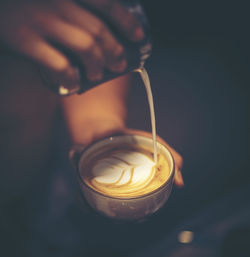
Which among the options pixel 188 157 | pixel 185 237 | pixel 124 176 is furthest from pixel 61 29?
pixel 188 157

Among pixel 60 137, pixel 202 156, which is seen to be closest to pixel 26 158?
pixel 60 137

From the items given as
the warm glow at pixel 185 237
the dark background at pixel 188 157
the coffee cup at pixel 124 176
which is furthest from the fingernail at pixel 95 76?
the warm glow at pixel 185 237

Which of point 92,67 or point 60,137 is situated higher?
point 60,137

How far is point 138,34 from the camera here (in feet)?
1.65

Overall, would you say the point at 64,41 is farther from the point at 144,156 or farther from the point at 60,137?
the point at 60,137

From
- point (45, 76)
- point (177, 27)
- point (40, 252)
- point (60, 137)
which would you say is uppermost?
point (177, 27)

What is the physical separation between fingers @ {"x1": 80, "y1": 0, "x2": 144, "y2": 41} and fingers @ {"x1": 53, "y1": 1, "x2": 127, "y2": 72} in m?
0.02

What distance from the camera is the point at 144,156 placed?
887 mm

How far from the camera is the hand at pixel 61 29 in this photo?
47 centimetres

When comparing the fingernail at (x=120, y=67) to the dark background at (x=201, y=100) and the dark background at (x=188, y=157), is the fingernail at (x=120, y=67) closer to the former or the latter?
the dark background at (x=188, y=157)

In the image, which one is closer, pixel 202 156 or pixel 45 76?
pixel 45 76

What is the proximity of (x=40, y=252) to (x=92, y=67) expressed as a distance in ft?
3.18

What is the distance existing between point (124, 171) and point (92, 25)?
18.6 inches

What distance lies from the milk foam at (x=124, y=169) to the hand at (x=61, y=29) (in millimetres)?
392
